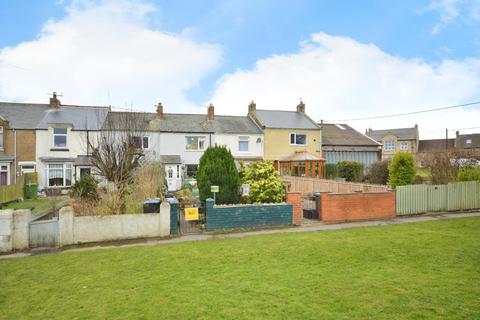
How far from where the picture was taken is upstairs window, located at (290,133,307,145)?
31.5 m

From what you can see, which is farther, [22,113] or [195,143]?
[195,143]

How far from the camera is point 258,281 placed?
20.9 feet

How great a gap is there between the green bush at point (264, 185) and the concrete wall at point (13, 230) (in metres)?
8.27

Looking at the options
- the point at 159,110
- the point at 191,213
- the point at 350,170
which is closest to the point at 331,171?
the point at 350,170

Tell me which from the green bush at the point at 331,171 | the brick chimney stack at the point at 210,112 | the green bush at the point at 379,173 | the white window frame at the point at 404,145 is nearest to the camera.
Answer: the green bush at the point at 379,173

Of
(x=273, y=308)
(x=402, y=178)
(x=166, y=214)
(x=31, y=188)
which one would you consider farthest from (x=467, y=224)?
(x=31, y=188)

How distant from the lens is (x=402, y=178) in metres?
15.1

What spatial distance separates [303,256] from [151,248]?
4.69 metres

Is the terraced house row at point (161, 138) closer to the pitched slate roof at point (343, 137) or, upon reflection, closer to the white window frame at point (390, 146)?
the pitched slate roof at point (343, 137)

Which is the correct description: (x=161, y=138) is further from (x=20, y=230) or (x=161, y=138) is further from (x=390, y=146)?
(x=390, y=146)

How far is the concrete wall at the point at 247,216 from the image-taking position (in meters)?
11.5

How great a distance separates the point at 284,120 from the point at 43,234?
26.3 meters

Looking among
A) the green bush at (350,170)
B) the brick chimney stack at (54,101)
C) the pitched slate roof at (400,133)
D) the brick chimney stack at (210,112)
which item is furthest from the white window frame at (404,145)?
the brick chimney stack at (54,101)

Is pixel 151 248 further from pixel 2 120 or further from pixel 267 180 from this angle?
pixel 2 120
